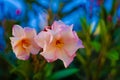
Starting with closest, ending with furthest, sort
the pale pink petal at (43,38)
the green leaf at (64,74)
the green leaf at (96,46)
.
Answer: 1. the pale pink petal at (43,38)
2. the green leaf at (64,74)
3. the green leaf at (96,46)

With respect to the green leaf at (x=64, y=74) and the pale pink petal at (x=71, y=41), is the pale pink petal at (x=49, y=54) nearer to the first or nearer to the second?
the pale pink petal at (x=71, y=41)

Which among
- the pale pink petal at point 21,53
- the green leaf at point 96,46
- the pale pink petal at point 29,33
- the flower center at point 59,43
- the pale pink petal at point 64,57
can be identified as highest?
the pale pink petal at point 29,33

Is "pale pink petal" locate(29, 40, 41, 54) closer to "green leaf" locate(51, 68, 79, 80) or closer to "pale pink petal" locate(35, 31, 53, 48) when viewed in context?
"pale pink petal" locate(35, 31, 53, 48)

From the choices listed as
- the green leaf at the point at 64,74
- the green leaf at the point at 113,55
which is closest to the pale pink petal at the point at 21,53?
the green leaf at the point at 64,74

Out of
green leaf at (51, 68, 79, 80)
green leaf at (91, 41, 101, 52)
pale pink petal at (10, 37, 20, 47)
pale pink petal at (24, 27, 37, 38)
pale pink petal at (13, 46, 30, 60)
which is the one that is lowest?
green leaf at (51, 68, 79, 80)

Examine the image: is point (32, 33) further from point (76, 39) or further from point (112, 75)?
point (112, 75)

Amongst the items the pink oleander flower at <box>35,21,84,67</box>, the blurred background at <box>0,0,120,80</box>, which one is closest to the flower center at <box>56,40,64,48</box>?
the pink oleander flower at <box>35,21,84,67</box>

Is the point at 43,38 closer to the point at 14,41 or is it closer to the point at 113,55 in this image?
the point at 14,41

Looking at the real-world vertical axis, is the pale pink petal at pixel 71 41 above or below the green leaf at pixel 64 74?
above
